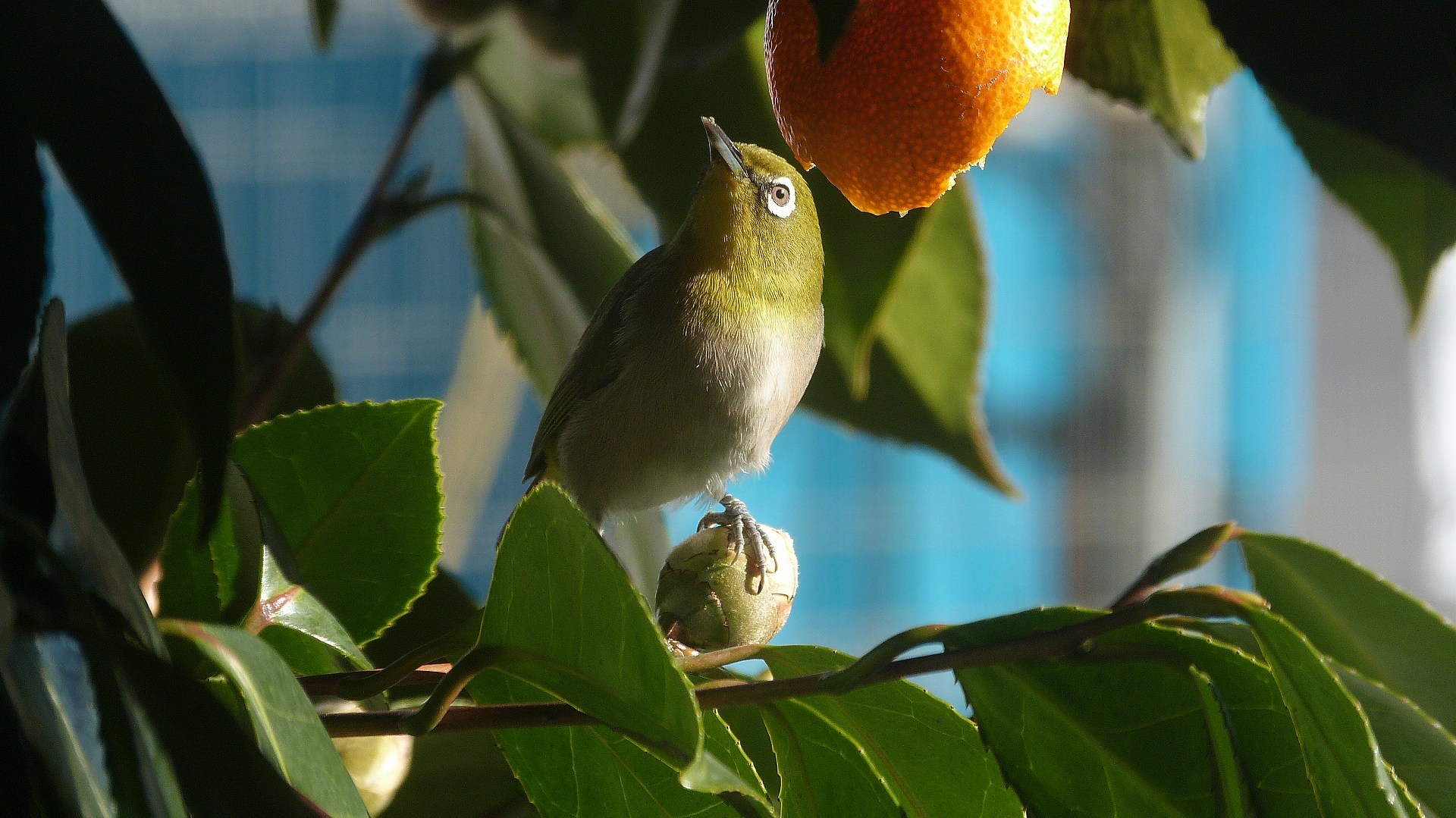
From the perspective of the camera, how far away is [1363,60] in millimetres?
237

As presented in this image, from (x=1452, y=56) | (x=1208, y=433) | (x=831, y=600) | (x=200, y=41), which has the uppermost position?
(x=1452, y=56)

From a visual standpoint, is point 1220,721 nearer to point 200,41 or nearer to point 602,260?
point 602,260

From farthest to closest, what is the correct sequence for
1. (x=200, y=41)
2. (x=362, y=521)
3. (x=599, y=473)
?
(x=200, y=41) → (x=599, y=473) → (x=362, y=521)

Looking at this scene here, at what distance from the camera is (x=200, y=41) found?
11.7ft

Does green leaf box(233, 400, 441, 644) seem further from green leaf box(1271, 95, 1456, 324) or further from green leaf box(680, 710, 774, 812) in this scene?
green leaf box(1271, 95, 1456, 324)

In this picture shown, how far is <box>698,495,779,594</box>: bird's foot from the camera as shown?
0.31 meters

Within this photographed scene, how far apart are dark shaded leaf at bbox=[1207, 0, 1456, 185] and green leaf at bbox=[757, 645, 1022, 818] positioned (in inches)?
Result: 6.0

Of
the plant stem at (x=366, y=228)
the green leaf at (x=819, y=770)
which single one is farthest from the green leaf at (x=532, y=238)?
the green leaf at (x=819, y=770)

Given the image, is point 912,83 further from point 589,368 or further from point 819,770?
point 589,368

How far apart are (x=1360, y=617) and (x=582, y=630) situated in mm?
210

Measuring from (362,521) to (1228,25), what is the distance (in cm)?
25

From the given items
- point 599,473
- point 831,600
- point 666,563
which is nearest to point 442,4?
point 599,473

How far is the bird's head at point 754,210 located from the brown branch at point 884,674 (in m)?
0.13

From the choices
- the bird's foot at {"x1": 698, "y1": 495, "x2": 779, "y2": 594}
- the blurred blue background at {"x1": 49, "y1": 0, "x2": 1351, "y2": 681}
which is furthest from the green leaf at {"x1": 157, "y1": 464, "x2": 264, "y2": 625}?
the blurred blue background at {"x1": 49, "y1": 0, "x2": 1351, "y2": 681}
